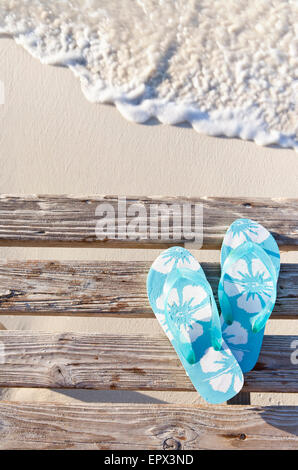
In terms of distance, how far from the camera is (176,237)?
1.27 metres

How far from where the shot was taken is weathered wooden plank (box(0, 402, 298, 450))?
1.07 m

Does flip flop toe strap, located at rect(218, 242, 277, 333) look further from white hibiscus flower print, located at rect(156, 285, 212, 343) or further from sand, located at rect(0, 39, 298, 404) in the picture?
sand, located at rect(0, 39, 298, 404)

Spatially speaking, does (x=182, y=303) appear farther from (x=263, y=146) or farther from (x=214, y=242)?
(x=263, y=146)

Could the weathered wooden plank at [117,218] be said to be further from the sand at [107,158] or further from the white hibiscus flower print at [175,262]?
the sand at [107,158]

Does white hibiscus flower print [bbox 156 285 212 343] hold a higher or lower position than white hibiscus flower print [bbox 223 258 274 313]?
lower

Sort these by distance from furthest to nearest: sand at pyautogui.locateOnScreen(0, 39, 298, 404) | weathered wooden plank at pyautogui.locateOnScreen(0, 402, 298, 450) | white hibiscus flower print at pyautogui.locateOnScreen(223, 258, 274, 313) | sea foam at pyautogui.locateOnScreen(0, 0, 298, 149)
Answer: sea foam at pyautogui.locateOnScreen(0, 0, 298, 149), sand at pyautogui.locateOnScreen(0, 39, 298, 404), white hibiscus flower print at pyautogui.locateOnScreen(223, 258, 274, 313), weathered wooden plank at pyautogui.locateOnScreen(0, 402, 298, 450)

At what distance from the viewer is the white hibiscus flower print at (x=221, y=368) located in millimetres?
1092

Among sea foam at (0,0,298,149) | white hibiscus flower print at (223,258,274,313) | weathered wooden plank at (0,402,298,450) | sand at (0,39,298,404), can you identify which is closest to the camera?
weathered wooden plank at (0,402,298,450)

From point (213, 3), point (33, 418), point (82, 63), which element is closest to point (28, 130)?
point (82, 63)

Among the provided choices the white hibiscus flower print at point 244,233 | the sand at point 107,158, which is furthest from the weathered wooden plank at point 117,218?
the sand at point 107,158

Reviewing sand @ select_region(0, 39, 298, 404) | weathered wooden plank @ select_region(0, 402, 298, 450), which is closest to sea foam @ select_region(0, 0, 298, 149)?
sand @ select_region(0, 39, 298, 404)

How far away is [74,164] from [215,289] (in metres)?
1.00

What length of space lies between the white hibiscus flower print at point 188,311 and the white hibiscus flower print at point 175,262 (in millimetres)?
69

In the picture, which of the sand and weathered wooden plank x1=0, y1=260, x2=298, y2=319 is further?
the sand
